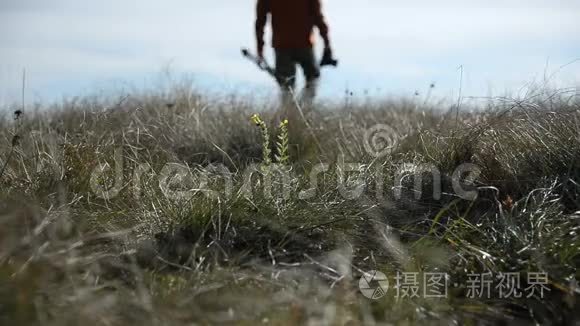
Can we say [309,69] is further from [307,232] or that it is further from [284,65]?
[307,232]

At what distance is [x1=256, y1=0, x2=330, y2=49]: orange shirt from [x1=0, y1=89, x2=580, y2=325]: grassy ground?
2.44 metres

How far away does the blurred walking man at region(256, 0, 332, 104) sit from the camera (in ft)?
19.9

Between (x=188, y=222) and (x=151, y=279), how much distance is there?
453mm

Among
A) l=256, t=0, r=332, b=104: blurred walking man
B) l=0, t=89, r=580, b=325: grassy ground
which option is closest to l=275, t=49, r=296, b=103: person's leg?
l=256, t=0, r=332, b=104: blurred walking man

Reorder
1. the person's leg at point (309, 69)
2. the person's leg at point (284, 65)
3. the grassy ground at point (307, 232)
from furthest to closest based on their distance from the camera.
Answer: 1. the person's leg at point (284, 65)
2. the person's leg at point (309, 69)
3. the grassy ground at point (307, 232)

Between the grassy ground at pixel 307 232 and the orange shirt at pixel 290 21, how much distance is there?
2.44 meters

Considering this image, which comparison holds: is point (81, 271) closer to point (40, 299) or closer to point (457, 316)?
point (40, 299)

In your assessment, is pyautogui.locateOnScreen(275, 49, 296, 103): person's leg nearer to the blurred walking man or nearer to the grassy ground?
the blurred walking man

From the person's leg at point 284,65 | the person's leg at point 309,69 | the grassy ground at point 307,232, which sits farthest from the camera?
the person's leg at point 284,65

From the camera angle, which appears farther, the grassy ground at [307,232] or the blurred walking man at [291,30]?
the blurred walking man at [291,30]

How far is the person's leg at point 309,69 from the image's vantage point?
237 inches

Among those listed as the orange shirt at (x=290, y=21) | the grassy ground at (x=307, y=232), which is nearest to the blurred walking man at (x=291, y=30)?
the orange shirt at (x=290, y=21)

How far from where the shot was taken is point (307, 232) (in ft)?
8.71

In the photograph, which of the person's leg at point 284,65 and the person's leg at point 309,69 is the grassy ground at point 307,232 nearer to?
the person's leg at point 309,69
